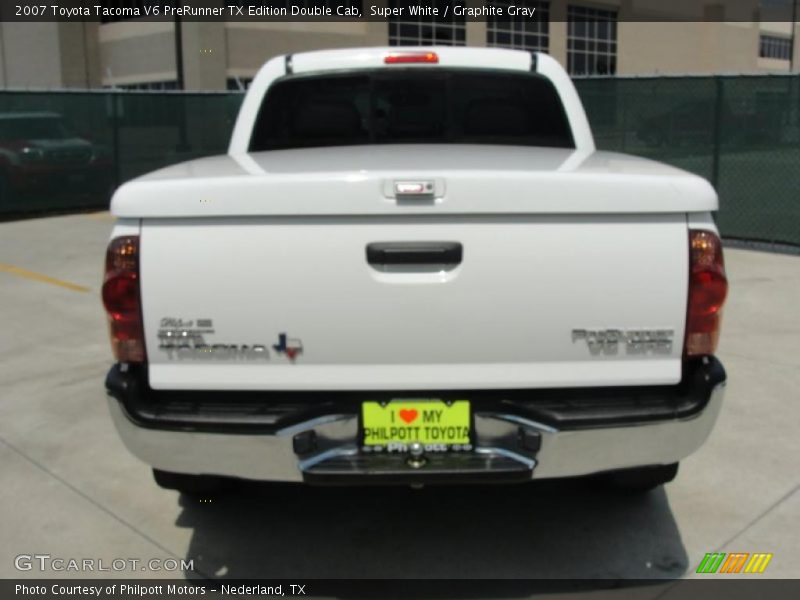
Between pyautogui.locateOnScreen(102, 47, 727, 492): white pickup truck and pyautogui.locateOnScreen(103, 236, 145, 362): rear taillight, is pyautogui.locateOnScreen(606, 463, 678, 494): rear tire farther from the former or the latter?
pyautogui.locateOnScreen(103, 236, 145, 362): rear taillight

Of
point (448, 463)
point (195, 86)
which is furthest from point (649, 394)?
point (195, 86)

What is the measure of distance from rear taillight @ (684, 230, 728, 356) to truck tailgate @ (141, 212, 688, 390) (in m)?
0.04

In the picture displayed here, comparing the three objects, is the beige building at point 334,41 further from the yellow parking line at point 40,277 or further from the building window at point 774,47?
the yellow parking line at point 40,277

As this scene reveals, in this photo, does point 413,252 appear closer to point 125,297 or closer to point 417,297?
point 417,297

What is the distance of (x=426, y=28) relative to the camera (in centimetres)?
3666

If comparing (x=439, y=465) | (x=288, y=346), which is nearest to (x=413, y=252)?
(x=288, y=346)

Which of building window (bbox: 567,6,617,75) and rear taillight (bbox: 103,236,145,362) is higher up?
building window (bbox: 567,6,617,75)

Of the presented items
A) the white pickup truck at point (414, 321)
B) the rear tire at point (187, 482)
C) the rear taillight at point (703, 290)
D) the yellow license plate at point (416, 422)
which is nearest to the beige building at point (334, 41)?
the rear tire at point (187, 482)

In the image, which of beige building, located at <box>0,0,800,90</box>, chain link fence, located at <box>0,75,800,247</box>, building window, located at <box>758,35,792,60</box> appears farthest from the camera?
building window, located at <box>758,35,792,60</box>

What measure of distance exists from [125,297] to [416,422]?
3.38ft

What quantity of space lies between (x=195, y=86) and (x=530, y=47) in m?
15.4

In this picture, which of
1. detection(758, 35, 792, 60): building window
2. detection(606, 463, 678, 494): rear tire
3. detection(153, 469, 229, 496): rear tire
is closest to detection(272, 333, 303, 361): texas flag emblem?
detection(153, 469, 229, 496): rear tire

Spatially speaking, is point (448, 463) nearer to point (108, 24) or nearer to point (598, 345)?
point (598, 345)

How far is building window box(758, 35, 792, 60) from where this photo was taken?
6544cm
